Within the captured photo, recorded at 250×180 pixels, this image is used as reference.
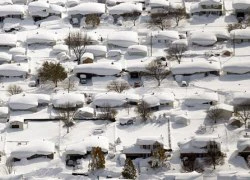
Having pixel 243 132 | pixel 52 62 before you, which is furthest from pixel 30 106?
pixel 243 132

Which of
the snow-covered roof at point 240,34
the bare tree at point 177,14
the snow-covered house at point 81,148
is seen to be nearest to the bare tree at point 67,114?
the snow-covered house at point 81,148

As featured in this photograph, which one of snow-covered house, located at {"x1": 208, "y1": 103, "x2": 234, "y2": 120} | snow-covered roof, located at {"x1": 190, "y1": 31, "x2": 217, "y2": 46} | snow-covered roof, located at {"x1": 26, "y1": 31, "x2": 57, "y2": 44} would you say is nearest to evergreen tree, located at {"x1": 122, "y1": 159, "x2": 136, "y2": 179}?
snow-covered house, located at {"x1": 208, "y1": 103, "x2": 234, "y2": 120}

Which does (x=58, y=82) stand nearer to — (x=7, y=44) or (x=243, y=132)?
(x=7, y=44)

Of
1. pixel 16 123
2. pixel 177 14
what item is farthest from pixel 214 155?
pixel 177 14

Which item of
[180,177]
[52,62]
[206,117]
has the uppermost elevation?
[52,62]

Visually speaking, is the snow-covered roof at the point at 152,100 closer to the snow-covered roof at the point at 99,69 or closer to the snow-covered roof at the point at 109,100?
the snow-covered roof at the point at 109,100

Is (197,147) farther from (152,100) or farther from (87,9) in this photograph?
(87,9)
